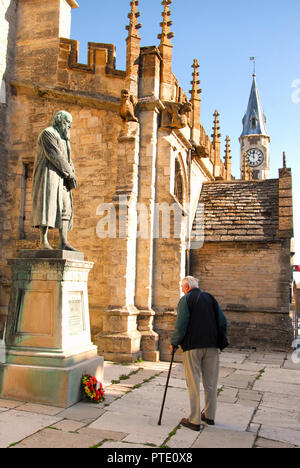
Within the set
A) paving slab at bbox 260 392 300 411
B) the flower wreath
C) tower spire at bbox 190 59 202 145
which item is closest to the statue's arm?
the flower wreath

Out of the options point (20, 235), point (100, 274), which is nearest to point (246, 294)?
point (100, 274)

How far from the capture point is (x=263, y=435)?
485 cm

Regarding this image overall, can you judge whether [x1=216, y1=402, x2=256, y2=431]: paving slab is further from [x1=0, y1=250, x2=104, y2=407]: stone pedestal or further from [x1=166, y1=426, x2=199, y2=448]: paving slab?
[x1=0, y1=250, x2=104, y2=407]: stone pedestal

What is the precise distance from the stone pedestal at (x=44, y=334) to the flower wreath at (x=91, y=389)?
0.09 m

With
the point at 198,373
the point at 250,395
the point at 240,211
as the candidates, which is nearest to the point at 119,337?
the point at 250,395

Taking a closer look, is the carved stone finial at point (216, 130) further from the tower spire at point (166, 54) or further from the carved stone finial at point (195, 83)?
the tower spire at point (166, 54)

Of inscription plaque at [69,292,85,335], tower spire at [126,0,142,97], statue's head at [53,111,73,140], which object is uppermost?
tower spire at [126,0,142,97]

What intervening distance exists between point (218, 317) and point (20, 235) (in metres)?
7.28

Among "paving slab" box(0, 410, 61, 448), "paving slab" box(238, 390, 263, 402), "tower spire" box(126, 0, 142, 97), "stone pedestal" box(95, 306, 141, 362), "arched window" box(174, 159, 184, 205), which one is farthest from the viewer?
"arched window" box(174, 159, 184, 205)

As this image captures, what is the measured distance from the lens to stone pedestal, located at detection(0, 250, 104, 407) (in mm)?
5520

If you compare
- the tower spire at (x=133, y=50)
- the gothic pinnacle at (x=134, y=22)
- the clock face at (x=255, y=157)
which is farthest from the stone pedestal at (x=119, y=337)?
the clock face at (x=255, y=157)

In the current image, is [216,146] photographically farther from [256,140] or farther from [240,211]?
[256,140]

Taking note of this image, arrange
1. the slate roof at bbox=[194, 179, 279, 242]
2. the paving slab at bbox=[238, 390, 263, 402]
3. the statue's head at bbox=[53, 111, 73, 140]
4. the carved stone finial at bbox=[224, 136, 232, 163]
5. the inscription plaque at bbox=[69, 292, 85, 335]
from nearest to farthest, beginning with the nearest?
the inscription plaque at bbox=[69, 292, 85, 335]
the statue's head at bbox=[53, 111, 73, 140]
the paving slab at bbox=[238, 390, 263, 402]
the slate roof at bbox=[194, 179, 279, 242]
the carved stone finial at bbox=[224, 136, 232, 163]

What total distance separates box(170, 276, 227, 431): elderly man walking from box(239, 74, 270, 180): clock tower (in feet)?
169
